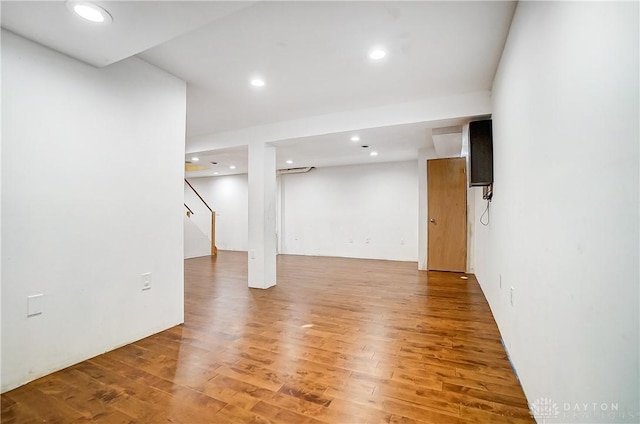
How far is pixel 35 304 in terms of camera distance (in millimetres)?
1896

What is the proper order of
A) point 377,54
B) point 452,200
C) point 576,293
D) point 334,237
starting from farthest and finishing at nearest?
point 334,237 → point 452,200 → point 377,54 → point 576,293

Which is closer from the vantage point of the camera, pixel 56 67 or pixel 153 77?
pixel 56 67

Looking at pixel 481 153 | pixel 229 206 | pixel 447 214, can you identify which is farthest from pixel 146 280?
pixel 229 206

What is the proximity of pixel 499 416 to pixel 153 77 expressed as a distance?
353 centimetres

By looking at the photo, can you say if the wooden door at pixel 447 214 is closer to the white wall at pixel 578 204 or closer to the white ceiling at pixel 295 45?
the white ceiling at pixel 295 45

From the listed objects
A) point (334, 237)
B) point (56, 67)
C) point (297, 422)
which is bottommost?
point (297, 422)

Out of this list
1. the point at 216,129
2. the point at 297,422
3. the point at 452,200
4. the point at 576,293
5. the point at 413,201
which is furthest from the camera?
the point at 413,201

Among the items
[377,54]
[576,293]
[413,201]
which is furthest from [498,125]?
[413,201]

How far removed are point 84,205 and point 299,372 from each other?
1990 mm

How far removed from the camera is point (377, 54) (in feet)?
7.79

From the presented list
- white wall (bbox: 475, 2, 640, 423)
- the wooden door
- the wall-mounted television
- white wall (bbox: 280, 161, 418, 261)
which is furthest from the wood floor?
white wall (bbox: 280, 161, 418, 261)

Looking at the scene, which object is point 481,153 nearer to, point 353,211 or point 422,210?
point 422,210

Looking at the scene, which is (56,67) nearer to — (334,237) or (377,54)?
(377,54)

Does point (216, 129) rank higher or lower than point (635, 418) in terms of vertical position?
higher
